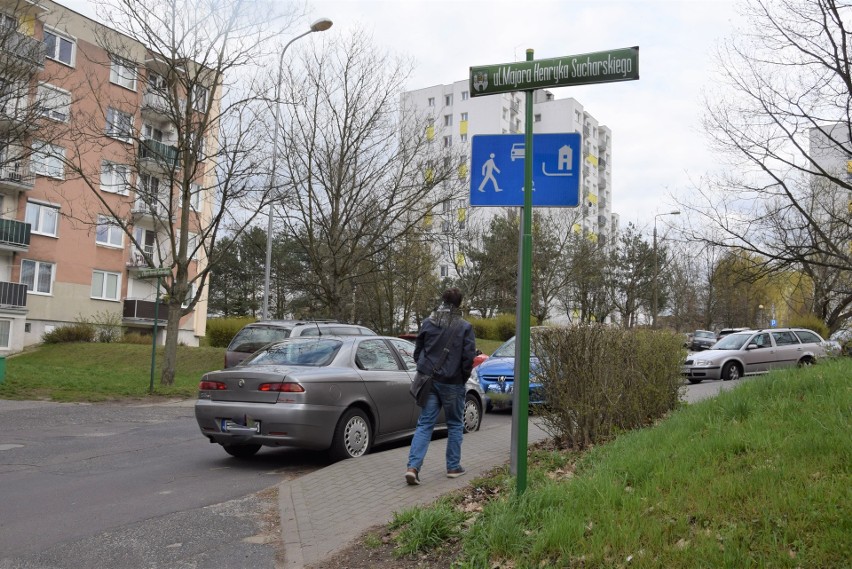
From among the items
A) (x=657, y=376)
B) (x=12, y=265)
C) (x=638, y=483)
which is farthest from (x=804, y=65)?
(x=12, y=265)

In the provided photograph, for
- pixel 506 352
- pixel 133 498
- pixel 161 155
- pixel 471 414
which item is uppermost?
pixel 161 155

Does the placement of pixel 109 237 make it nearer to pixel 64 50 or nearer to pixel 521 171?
pixel 64 50

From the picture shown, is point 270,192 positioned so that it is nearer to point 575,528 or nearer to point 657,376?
point 657,376

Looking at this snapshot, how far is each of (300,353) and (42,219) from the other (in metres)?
31.4

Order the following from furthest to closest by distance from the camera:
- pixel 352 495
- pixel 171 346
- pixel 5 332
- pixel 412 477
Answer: pixel 5 332
pixel 171 346
pixel 412 477
pixel 352 495

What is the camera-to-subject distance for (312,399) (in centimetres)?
828

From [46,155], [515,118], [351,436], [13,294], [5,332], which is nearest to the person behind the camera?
[351,436]

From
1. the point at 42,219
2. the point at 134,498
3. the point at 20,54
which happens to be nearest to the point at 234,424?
the point at 134,498

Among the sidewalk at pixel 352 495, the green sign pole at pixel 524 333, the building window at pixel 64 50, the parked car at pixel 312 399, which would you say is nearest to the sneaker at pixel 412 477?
the sidewalk at pixel 352 495

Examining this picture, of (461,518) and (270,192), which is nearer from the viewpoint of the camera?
(461,518)

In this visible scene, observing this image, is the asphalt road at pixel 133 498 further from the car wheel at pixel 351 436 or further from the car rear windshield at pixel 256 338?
the car rear windshield at pixel 256 338

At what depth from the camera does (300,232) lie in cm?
2725

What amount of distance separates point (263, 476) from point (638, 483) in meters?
A: 4.68

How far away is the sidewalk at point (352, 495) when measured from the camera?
17.4 ft
